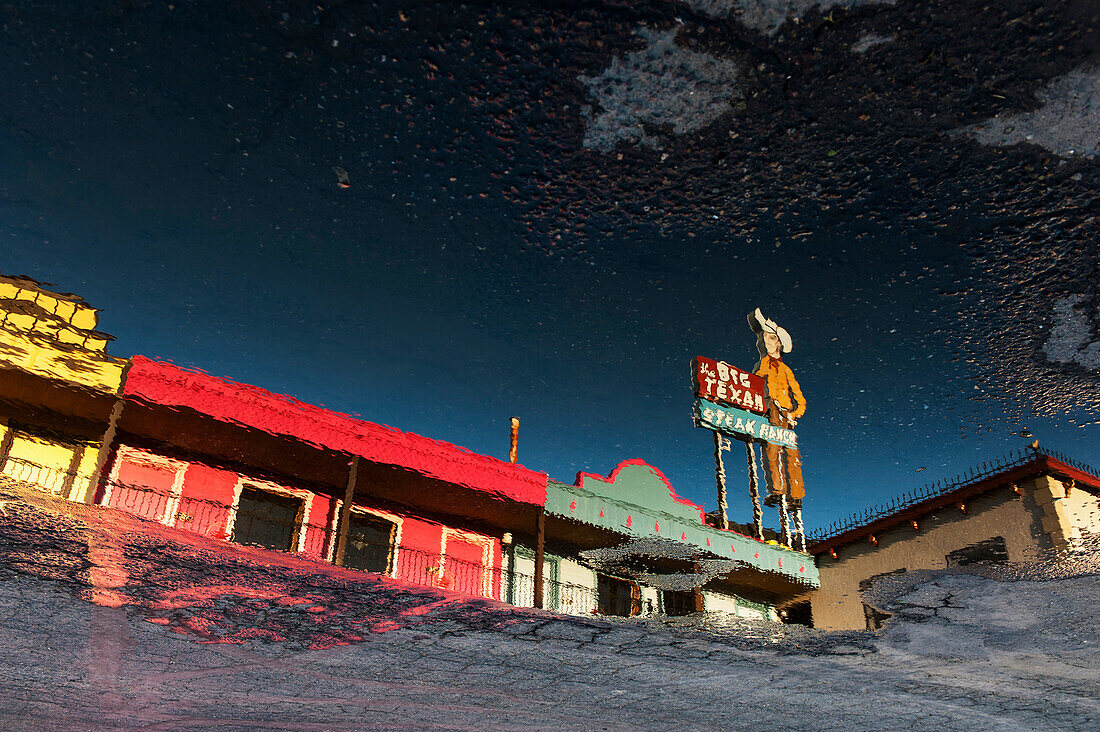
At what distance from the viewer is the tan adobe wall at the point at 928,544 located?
16.7 metres

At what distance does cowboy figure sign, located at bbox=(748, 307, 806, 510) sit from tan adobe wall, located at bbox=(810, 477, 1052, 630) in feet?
8.21

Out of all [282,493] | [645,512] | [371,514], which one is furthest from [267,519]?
[645,512]

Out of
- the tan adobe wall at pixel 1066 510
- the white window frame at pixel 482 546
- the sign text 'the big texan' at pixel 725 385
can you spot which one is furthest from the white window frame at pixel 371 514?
the tan adobe wall at pixel 1066 510

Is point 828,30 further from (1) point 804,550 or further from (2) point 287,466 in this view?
(1) point 804,550

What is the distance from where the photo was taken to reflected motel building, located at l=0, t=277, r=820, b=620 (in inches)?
481

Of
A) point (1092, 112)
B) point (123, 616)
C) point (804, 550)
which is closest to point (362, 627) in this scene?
point (123, 616)

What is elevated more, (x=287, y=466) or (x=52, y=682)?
(x=287, y=466)

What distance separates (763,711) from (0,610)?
12578 millimetres

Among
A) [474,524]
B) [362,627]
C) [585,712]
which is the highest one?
[474,524]

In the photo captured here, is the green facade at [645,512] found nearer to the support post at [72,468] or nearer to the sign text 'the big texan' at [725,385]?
the sign text 'the big texan' at [725,385]

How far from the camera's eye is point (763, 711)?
1174cm

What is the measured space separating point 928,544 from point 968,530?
4.14ft

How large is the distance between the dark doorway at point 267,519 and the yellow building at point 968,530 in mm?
12710

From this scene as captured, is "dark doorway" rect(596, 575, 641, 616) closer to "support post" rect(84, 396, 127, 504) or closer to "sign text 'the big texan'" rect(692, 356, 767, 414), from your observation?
"sign text 'the big texan'" rect(692, 356, 767, 414)
